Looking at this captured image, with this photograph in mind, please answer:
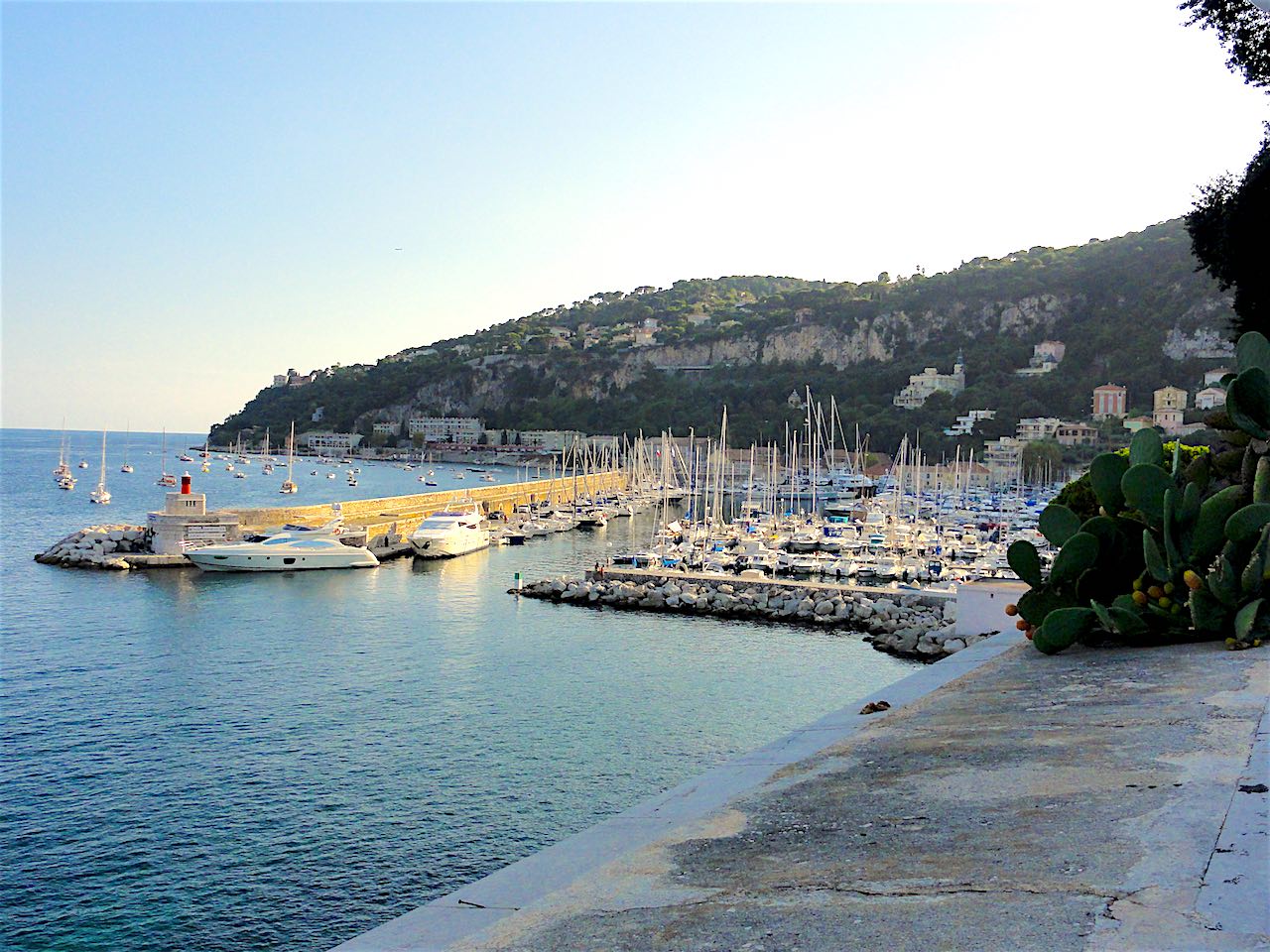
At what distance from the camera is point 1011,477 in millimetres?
67500

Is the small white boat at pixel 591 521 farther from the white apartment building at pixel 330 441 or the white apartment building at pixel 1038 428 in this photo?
the white apartment building at pixel 330 441

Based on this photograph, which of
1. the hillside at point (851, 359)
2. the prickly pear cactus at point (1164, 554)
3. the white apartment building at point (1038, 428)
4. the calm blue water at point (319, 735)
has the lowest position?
the calm blue water at point (319, 735)

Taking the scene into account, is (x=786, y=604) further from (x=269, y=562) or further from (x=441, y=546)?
(x=269, y=562)

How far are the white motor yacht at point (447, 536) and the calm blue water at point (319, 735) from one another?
7762mm

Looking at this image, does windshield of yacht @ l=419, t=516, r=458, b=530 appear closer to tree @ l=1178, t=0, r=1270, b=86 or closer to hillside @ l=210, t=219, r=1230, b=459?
tree @ l=1178, t=0, r=1270, b=86

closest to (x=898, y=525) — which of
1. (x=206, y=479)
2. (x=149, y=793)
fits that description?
(x=149, y=793)

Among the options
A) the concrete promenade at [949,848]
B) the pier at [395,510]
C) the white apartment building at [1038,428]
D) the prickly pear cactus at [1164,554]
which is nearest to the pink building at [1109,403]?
the white apartment building at [1038,428]

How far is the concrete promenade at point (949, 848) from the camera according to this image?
107 inches

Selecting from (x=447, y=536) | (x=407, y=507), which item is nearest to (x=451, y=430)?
(x=407, y=507)

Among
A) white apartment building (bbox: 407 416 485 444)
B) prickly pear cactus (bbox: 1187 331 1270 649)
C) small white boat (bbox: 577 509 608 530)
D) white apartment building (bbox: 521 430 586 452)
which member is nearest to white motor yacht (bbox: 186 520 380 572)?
small white boat (bbox: 577 509 608 530)

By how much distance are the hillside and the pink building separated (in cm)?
169

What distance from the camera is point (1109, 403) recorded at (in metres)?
79.2

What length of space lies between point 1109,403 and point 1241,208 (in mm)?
71367

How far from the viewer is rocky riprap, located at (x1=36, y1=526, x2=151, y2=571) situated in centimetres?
3441
